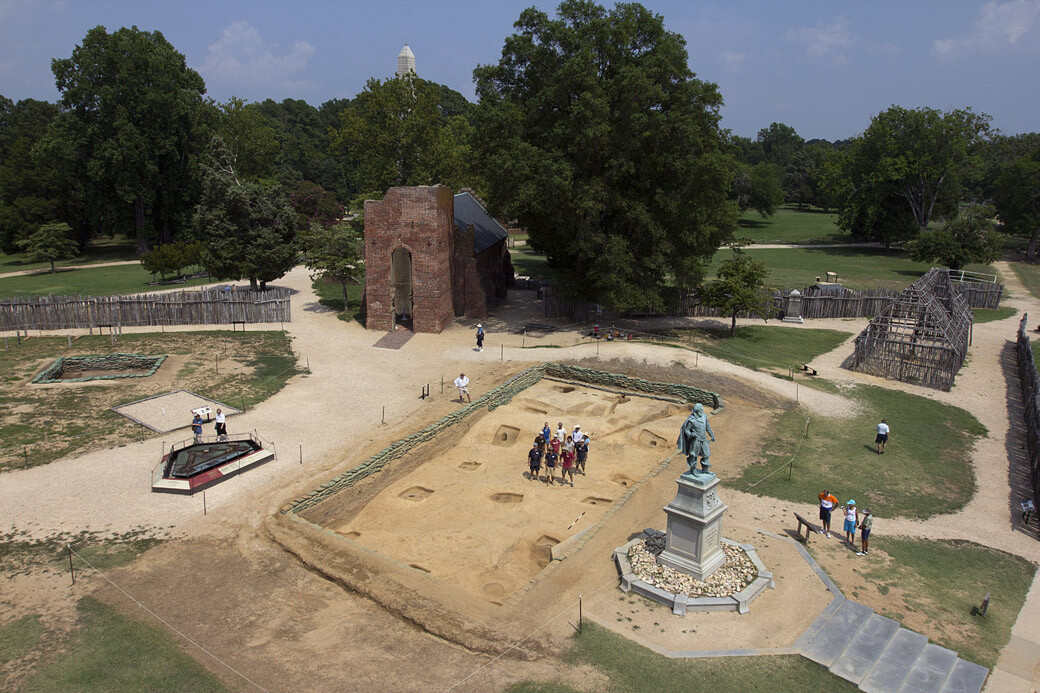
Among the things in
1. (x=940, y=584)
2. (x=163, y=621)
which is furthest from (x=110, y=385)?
(x=940, y=584)

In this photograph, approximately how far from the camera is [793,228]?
98125 millimetres

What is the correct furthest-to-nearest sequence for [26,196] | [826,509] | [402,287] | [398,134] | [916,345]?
[26,196] → [398,134] → [402,287] → [916,345] → [826,509]

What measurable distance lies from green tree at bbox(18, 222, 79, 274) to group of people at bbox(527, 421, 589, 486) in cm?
5912

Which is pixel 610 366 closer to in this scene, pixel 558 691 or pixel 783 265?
pixel 558 691

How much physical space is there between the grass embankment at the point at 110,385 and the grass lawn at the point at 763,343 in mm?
22161

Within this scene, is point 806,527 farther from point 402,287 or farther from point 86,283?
point 86,283

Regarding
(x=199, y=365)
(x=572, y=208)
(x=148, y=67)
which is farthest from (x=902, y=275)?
(x=148, y=67)

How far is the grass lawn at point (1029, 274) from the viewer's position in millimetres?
55719

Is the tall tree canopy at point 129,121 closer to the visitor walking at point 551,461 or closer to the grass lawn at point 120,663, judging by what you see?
the visitor walking at point 551,461

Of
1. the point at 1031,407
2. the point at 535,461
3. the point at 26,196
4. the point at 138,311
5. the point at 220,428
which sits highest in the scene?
the point at 26,196

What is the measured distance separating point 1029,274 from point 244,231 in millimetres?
70926

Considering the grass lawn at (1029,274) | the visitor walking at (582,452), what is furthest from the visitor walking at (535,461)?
the grass lawn at (1029,274)

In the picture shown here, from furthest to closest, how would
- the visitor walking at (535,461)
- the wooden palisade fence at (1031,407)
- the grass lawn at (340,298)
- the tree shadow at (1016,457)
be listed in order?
the grass lawn at (340,298) → the visitor walking at (535,461) → the wooden palisade fence at (1031,407) → the tree shadow at (1016,457)

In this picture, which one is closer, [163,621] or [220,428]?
[163,621]
